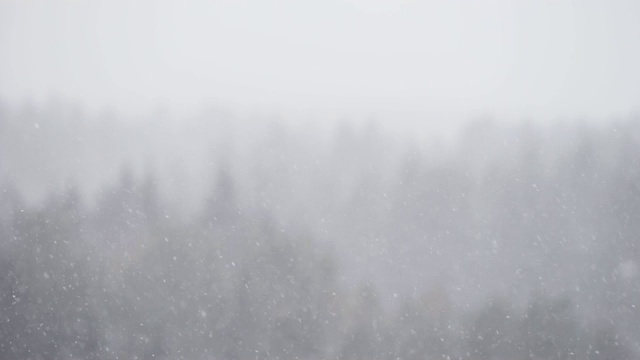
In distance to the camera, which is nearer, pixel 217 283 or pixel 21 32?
pixel 217 283

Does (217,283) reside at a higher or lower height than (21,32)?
lower

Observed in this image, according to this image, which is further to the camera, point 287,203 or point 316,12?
point 316,12

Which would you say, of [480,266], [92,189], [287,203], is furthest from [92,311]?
[480,266]

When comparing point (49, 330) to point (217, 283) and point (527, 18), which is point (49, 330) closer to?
point (217, 283)

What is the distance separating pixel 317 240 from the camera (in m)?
1.91

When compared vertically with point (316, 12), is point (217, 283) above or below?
below

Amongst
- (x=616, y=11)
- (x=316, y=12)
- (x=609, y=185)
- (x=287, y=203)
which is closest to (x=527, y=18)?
(x=616, y=11)

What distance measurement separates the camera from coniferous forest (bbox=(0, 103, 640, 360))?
1835mm

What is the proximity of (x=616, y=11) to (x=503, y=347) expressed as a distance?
160cm

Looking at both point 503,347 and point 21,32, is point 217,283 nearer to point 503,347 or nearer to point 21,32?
point 503,347

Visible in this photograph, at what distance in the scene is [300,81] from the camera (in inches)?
82.8

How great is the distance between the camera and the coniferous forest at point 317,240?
1.83 metres


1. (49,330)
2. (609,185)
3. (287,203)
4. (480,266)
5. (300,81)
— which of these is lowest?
(49,330)

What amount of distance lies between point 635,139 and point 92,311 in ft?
7.81
